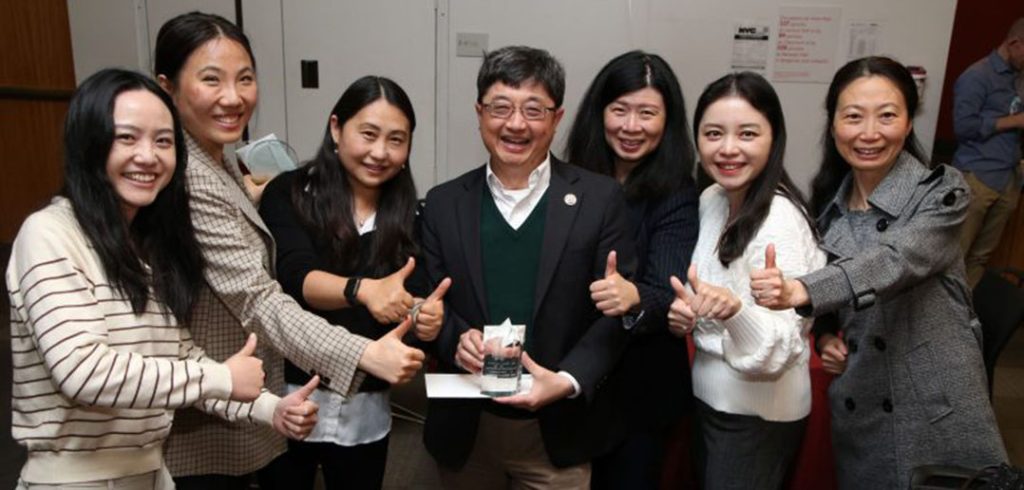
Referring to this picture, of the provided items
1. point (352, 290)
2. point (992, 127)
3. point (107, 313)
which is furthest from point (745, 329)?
point (992, 127)

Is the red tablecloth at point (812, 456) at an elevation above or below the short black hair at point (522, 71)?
below

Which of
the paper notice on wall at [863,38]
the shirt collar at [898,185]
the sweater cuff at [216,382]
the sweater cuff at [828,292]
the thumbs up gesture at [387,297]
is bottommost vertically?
the sweater cuff at [216,382]

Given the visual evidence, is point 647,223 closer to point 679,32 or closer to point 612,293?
point 612,293

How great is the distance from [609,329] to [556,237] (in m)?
0.23

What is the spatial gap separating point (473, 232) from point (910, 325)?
91 cm

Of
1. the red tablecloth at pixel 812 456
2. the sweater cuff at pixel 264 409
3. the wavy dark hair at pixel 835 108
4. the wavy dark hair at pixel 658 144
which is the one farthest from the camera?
the red tablecloth at pixel 812 456

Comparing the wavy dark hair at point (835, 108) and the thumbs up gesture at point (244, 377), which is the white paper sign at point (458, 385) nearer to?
the thumbs up gesture at point (244, 377)

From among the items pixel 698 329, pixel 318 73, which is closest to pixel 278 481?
pixel 698 329

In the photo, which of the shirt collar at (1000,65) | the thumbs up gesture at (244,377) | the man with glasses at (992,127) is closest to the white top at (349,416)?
the thumbs up gesture at (244,377)

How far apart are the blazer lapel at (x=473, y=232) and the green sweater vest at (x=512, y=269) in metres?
0.02

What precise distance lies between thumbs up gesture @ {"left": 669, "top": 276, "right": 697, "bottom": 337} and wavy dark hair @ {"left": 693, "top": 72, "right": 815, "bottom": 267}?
14cm

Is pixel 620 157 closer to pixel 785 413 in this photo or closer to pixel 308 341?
pixel 785 413

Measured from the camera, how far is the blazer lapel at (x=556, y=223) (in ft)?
4.98

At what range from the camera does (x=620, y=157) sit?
1.88m
